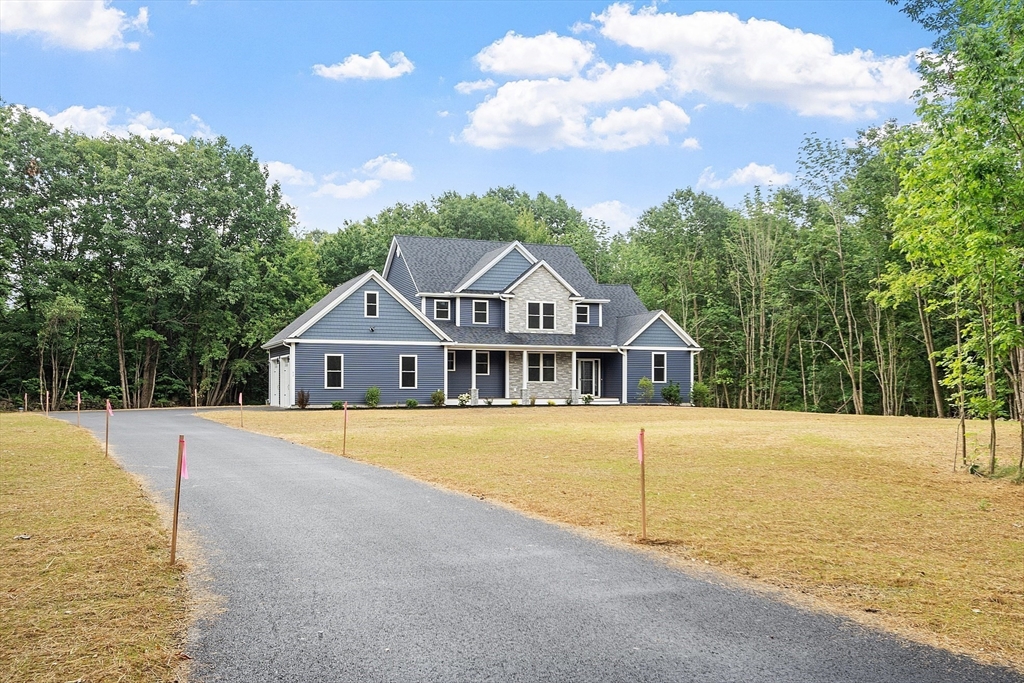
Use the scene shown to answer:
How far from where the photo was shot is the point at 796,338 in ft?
157

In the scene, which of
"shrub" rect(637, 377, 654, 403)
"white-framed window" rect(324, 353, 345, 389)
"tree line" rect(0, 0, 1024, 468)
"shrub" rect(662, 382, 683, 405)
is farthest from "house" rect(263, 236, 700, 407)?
"tree line" rect(0, 0, 1024, 468)

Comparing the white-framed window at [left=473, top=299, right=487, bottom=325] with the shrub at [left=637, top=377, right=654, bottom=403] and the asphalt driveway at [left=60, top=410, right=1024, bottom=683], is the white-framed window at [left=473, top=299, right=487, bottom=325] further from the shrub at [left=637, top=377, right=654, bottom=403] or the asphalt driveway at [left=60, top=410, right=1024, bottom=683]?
the asphalt driveway at [left=60, top=410, right=1024, bottom=683]

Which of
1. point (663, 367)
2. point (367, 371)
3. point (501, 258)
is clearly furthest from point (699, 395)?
point (367, 371)

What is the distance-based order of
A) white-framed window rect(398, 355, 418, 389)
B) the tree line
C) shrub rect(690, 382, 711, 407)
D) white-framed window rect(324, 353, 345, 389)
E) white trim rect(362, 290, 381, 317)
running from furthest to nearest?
1. shrub rect(690, 382, 711, 407)
2. the tree line
3. white-framed window rect(398, 355, 418, 389)
4. white trim rect(362, 290, 381, 317)
5. white-framed window rect(324, 353, 345, 389)

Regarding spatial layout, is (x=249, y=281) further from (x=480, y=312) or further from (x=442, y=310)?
(x=480, y=312)

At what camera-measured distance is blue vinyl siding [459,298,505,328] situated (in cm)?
3934

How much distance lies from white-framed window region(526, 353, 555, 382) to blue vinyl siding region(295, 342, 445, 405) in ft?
15.5

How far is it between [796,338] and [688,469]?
118ft

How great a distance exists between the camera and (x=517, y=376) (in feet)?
130

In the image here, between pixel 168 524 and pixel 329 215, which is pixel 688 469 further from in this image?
pixel 329 215

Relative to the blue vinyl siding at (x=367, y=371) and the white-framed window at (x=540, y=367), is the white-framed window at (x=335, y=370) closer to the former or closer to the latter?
the blue vinyl siding at (x=367, y=371)

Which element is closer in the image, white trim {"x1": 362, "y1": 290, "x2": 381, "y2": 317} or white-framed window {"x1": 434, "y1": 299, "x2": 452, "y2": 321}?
white trim {"x1": 362, "y1": 290, "x2": 381, "y2": 317}

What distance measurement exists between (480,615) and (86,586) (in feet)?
10.5

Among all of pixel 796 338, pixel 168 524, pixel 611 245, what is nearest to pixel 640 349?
pixel 796 338
